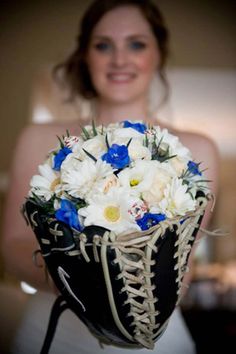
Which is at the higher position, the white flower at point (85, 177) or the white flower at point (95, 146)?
the white flower at point (95, 146)

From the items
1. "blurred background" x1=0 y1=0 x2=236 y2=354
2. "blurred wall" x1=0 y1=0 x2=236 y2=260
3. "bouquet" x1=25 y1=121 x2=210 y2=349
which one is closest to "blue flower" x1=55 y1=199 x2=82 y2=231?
"bouquet" x1=25 y1=121 x2=210 y2=349

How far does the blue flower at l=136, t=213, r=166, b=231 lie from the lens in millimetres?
347

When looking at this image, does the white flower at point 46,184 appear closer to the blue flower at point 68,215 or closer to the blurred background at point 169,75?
the blue flower at point 68,215

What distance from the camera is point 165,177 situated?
1.20ft

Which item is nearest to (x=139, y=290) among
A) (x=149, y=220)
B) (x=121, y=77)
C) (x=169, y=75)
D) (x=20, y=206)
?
(x=149, y=220)

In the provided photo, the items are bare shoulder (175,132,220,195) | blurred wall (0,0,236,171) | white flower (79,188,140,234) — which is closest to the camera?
white flower (79,188,140,234)

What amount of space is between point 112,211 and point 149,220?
3 centimetres

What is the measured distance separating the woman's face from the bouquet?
0.40 meters

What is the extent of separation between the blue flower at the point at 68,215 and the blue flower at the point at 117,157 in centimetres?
5

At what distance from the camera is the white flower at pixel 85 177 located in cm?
35

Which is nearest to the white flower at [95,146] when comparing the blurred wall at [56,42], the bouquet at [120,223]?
the bouquet at [120,223]

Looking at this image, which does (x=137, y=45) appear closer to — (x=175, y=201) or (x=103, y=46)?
(x=103, y=46)

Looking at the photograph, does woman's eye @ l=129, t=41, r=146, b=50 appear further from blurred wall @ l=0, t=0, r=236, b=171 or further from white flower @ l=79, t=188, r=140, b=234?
white flower @ l=79, t=188, r=140, b=234

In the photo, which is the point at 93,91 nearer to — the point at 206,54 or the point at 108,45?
the point at 108,45
